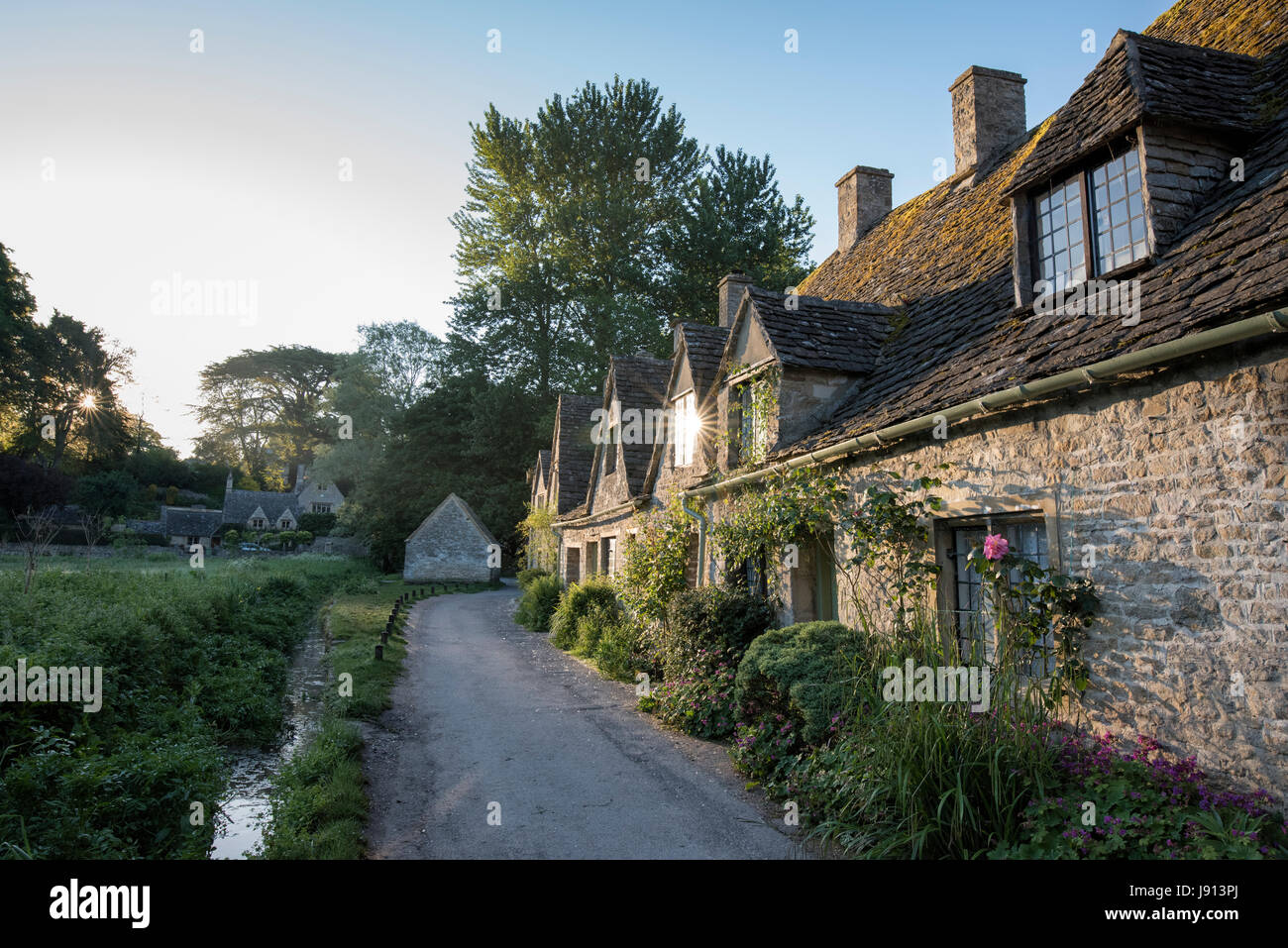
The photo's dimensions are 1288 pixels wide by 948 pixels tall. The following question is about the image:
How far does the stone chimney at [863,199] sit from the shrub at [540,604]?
12.1 metres

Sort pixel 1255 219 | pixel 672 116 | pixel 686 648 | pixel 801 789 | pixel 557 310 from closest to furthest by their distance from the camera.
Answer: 1. pixel 1255 219
2. pixel 801 789
3. pixel 686 648
4. pixel 672 116
5. pixel 557 310

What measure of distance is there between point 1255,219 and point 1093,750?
4106mm

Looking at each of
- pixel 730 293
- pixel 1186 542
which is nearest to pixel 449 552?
pixel 730 293

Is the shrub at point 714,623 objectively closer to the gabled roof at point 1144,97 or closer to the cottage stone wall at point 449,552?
the gabled roof at point 1144,97

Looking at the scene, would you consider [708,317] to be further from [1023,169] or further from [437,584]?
[1023,169]

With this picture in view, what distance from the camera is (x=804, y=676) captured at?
6953 millimetres

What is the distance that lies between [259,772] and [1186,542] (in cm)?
900

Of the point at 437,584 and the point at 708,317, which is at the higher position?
the point at 708,317

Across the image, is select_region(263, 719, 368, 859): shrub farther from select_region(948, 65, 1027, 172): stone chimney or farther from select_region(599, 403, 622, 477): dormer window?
select_region(948, 65, 1027, 172): stone chimney

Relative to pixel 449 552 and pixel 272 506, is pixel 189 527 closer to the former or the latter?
pixel 272 506

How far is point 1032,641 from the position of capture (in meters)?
5.54

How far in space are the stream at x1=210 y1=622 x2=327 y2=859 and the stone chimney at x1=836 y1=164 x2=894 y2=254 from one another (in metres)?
14.1
